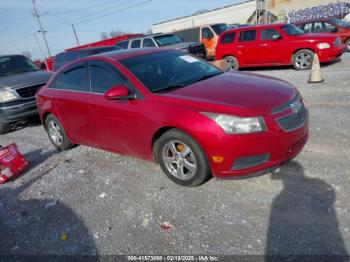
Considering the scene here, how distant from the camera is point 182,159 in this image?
11.4 ft

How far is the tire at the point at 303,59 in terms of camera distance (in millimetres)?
10000

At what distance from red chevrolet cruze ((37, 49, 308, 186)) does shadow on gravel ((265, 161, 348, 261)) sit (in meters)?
0.38

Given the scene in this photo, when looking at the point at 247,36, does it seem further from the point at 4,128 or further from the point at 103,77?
the point at 4,128

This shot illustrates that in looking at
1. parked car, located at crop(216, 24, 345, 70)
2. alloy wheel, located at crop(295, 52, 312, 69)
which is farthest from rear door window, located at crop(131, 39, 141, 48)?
alloy wheel, located at crop(295, 52, 312, 69)

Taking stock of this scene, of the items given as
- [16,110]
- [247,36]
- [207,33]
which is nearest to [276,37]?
[247,36]

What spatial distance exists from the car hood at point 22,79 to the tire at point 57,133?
7.43 feet

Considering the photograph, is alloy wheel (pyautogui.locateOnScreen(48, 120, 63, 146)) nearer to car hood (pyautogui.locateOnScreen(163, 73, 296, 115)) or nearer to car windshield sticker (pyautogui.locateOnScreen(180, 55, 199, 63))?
car windshield sticker (pyautogui.locateOnScreen(180, 55, 199, 63))

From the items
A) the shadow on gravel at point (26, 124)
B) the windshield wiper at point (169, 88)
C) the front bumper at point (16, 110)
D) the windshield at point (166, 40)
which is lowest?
the shadow on gravel at point (26, 124)

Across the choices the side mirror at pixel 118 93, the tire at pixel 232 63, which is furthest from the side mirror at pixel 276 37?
the side mirror at pixel 118 93

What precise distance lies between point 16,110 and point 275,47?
28.6ft

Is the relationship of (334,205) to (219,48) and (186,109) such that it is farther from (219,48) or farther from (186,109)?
(219,48)

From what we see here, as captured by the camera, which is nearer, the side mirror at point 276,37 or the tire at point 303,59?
the tire at point 303,59

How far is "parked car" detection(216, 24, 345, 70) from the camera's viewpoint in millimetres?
9805

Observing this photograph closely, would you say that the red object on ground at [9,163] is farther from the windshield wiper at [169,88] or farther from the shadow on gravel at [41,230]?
the windshield wiper at [169,88]
